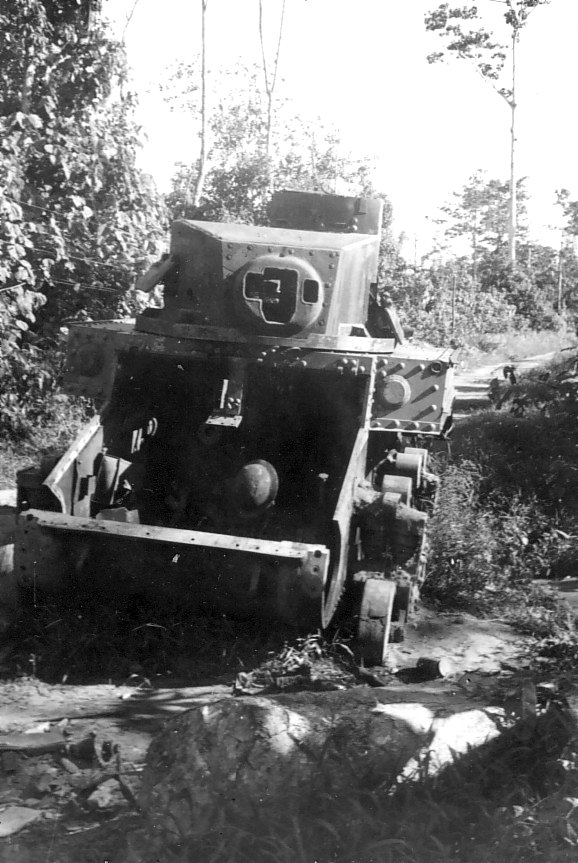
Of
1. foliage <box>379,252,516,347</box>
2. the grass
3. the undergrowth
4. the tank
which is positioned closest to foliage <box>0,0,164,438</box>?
the tank

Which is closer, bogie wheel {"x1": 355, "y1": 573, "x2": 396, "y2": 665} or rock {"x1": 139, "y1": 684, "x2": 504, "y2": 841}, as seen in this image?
rock {"x1": 139, "y1": 684, "x2": 504, "y2": 841}

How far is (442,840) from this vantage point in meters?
2.97

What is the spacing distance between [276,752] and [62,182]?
8.42 m

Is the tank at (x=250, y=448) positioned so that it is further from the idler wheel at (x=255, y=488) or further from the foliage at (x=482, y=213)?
the foliage at (x=482, y=213)

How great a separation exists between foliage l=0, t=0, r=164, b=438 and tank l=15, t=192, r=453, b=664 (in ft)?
10.2

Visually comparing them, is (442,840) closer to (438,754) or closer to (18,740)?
(438,754)

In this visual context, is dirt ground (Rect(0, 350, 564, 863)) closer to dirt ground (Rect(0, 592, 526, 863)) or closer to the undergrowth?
dirt ground (Rect(0, 592, 526, 863))

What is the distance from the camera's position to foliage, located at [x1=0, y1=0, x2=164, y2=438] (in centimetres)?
962

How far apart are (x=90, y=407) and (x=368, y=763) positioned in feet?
28.4

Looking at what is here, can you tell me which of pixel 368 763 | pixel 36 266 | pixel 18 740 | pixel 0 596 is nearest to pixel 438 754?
pixel 368 763

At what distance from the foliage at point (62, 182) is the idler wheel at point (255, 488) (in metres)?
4.08

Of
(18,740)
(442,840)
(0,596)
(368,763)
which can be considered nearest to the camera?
(442,840)

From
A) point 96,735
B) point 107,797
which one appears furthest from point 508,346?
point 107,797

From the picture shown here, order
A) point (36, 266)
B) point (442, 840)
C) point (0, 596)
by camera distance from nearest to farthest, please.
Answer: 1. point (442, 840)
2. point (0, 596)
3. point (36, 266)
